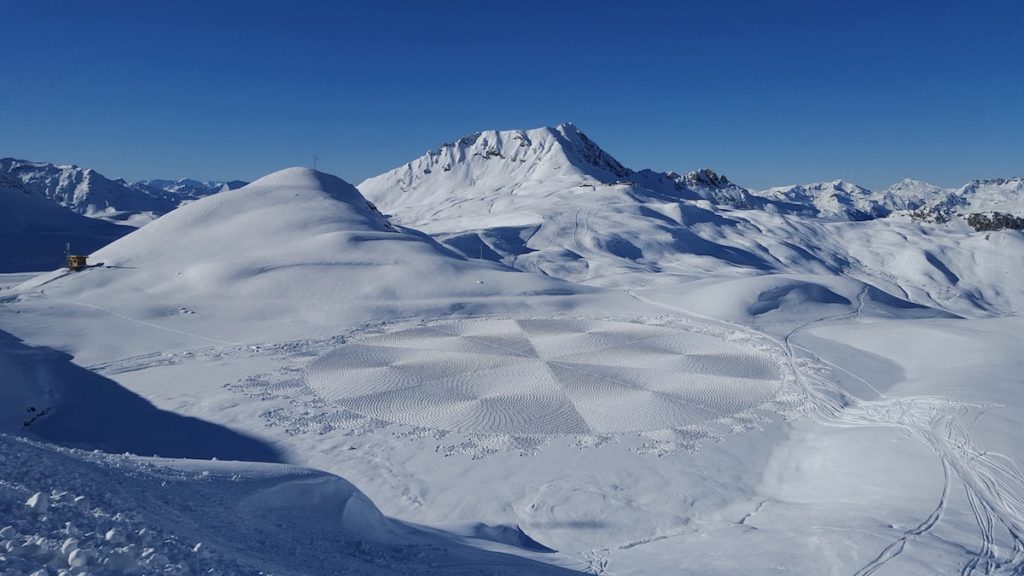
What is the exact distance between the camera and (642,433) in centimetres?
1232

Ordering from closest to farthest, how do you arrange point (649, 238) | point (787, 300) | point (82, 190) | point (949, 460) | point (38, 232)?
point (949, 460) < point (787, 300) < point (38, 232) < point (649, 238) < point (82, 190)

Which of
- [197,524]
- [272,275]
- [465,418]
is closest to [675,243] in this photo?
[272,275]

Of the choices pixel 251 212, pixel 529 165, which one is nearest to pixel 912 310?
pixel 251 212

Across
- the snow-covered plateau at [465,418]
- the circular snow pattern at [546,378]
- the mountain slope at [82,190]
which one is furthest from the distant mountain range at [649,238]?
the circular snow pattern at [546,378]

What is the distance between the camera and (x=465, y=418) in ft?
42.7

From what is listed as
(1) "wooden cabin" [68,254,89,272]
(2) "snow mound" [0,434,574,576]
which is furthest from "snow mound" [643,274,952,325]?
(1) "wooden cabin" [68,254,89,272]

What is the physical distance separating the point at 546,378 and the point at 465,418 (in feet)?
11.3

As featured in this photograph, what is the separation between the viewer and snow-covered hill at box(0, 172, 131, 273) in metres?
51.3

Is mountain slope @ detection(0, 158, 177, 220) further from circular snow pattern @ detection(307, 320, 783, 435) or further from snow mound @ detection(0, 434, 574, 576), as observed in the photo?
snow mound @ detection(0, 434, 574, 576)

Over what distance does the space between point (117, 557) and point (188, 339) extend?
17.7 metres

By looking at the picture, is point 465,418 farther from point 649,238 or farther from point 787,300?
point 649,238

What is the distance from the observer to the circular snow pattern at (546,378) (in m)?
Result: 13.1

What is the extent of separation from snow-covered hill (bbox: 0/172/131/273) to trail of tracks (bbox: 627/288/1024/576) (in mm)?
57804

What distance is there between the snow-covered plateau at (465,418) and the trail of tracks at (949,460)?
59mm
